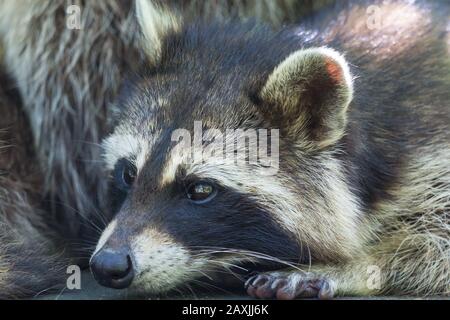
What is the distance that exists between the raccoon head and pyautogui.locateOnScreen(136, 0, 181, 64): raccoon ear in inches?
7.8

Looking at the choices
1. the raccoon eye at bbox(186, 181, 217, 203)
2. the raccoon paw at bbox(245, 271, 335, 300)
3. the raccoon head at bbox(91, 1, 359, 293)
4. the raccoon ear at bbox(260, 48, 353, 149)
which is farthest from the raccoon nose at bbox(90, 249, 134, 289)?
the raccoon ear at bbox(260, 48, 353, 149)

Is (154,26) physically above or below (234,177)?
above

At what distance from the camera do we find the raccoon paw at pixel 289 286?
9.49ft

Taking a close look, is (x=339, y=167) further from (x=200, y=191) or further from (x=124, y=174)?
(x=124, y=174)

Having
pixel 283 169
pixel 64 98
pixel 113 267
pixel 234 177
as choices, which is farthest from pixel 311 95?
pixel 64 98

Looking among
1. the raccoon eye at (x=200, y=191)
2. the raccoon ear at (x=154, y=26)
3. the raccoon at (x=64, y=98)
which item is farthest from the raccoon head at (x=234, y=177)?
the raccoon at (x=64, y=98)

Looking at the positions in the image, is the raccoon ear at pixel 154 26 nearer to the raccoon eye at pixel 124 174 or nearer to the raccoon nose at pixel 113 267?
the raccoon eye at pixel 124 174

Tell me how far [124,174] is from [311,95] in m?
0.72

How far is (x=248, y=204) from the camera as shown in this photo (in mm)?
2908

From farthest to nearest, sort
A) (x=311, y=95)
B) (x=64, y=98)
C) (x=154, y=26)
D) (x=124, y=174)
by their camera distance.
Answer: (x=64, y=98) → (x=154, y=26) → (x=124, y=174) → (x=311, y=95)

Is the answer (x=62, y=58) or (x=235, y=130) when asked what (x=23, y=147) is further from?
(x=235, y=130)

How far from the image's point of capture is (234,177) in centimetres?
289

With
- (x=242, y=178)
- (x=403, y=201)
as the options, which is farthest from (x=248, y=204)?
(x=403, y=201)

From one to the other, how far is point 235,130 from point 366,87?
562mm
